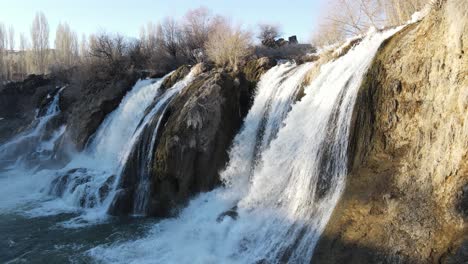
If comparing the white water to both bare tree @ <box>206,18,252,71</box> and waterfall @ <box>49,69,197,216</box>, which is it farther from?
bare tree @ <box>206,18,252,71</box>

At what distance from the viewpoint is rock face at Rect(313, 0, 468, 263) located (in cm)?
552

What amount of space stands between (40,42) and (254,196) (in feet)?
201

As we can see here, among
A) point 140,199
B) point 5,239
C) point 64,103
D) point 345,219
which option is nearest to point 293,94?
point 345,219

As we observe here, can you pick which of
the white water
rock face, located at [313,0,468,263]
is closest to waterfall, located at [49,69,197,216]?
the white water

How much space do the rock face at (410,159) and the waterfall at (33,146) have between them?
1742cm

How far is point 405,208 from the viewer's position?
6004mm

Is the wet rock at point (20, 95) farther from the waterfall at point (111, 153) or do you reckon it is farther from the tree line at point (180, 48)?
the waterfall at point (111, 153)

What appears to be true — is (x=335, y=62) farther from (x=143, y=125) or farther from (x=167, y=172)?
(x=143, y=125)

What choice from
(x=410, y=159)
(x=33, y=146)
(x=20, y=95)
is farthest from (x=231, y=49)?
(x=20, y=95)

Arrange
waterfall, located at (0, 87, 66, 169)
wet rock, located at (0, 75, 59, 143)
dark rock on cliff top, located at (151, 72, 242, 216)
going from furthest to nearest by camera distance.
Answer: wet rock, located at (0, 75, 59, 143) → waterfall, located at (0, 87, 66, 169) → dark rock on cliff top, located at (151, 72, 242, 216)

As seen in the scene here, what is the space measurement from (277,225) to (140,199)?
5434 mm

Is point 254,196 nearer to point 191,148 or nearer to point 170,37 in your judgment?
point 191,148

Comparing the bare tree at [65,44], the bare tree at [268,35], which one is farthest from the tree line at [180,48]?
the bare tree at [65,44]

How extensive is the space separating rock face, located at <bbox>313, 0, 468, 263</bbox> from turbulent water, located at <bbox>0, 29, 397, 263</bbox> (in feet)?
1.39
